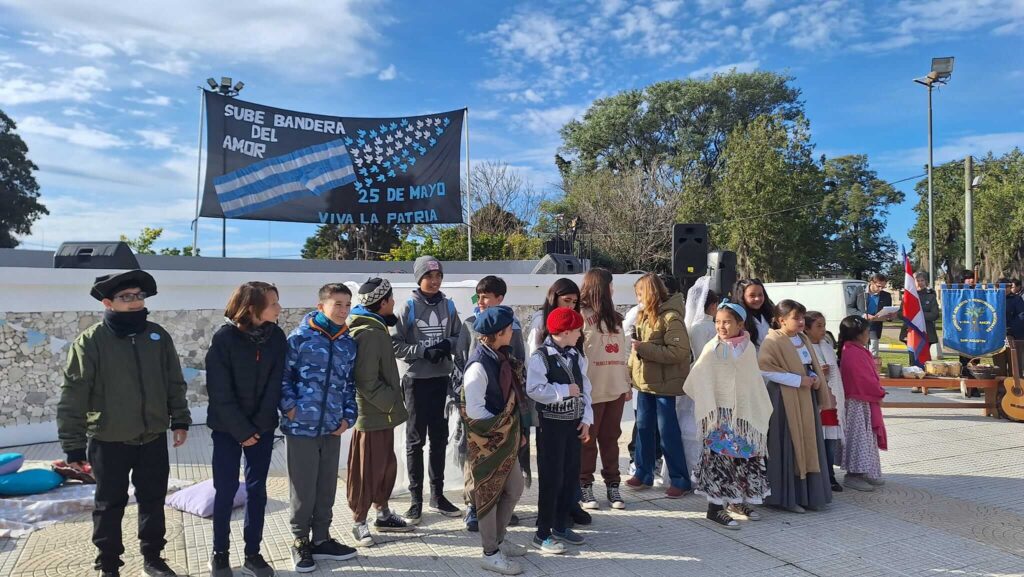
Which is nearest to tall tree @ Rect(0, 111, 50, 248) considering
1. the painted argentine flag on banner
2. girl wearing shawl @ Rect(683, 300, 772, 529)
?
the painted argentine flag on banner

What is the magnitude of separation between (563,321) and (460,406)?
84cm

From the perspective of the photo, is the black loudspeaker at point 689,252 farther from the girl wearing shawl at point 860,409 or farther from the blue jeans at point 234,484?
the blue jeans at point 234,484

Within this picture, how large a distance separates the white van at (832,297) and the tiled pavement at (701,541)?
41.0 feet

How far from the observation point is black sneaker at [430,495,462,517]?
4.73 meters

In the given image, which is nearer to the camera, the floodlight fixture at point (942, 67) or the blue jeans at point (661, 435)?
the blue jeans at point (661, 435)

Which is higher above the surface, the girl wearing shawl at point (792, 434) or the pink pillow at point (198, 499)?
the girl wearing shawl at point (792, 434)

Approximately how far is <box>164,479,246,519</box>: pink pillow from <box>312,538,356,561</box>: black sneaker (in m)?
1.07

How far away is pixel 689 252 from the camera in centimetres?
762

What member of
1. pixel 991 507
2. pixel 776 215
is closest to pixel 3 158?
pixel 776 215

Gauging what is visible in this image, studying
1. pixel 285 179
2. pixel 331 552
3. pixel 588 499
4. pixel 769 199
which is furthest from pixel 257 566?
pixel 769 199

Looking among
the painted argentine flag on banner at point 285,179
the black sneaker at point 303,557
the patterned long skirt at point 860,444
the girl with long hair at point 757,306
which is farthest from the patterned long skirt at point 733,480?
the painted argentine flag on banner at point 285,179

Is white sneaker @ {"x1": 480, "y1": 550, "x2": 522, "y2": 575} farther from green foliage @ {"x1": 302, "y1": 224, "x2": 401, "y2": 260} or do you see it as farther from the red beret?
green foliage @ {"x1": 302, "y1": 224, "x2": 401, "y2": 260}

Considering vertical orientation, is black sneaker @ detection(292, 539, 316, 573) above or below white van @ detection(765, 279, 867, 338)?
below

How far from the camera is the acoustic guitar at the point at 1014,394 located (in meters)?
7.82
